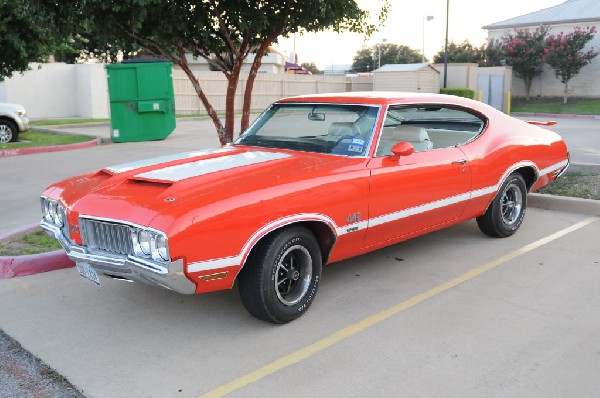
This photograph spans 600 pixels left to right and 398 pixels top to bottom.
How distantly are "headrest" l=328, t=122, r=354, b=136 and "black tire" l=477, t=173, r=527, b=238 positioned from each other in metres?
1.94

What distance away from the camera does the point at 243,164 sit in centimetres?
450

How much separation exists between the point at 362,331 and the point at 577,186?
16.6ft

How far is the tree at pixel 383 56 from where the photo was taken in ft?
281

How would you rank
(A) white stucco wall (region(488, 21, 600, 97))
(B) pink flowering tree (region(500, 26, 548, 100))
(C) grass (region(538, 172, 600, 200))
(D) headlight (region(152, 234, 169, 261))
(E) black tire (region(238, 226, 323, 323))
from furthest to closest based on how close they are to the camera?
(A) white stucco wall (region(488, 21, 600, 97)), (B) pink flowering tree (region(500, 26, 548, 100)), (C) grass (region(538, 172, 600, 200)), (E) black tire (region(238, 226, 323, 323)), (D) headlight (region(152, 234, 169, 261))

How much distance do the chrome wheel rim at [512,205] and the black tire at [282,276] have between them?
110 inches

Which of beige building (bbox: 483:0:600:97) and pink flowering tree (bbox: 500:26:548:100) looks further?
beige building (bbox: 483:0:600:97)

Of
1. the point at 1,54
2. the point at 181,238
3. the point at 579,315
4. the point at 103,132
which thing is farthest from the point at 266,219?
the point at 103,132

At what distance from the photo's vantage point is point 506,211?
6.25m

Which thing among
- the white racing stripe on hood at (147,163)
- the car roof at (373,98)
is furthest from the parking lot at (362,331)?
the car roof at (373,98)

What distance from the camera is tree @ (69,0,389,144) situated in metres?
6.76

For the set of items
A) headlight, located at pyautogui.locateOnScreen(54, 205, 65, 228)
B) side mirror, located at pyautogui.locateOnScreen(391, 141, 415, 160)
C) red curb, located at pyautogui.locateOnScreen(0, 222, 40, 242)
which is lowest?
red curb, located at pyautogui.locateOnScreen(0, 222, 40, 242)

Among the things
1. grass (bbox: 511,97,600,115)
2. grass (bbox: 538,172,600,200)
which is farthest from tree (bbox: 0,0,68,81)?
grass (bbox: 511,97,600,115)

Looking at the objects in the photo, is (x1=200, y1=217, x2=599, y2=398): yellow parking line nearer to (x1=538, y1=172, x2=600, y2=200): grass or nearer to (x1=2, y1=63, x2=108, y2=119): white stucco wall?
(x1=538, y1=172, x2=600, y2=200): grass

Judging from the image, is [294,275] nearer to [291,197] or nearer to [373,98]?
[291,197]
